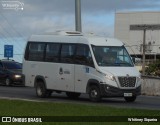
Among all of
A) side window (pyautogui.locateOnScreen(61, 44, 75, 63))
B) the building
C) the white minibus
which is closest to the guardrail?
the white minibus

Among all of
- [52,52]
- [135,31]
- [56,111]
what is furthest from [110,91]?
[135,31]

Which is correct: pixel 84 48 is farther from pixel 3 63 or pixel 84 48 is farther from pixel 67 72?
pixel 3 63

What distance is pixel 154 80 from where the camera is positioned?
104 feet

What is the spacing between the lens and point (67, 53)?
80.7ft

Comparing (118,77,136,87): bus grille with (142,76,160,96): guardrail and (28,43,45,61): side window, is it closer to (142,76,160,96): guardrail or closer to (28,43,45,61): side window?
(28,43,45,61): side window

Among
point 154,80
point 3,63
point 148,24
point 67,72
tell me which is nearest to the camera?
point 67,72

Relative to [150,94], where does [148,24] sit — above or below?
above

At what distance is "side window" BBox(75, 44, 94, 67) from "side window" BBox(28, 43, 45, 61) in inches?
97.3

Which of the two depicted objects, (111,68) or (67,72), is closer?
(111,68)

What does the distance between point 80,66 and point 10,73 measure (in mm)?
14842

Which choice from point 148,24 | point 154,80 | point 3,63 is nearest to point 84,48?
point 154,80

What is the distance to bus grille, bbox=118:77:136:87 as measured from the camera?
75.0 feet

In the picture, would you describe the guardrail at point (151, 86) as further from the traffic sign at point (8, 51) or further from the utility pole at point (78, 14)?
the traffic sign at point (8, 51)

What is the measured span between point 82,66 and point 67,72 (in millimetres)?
1045
